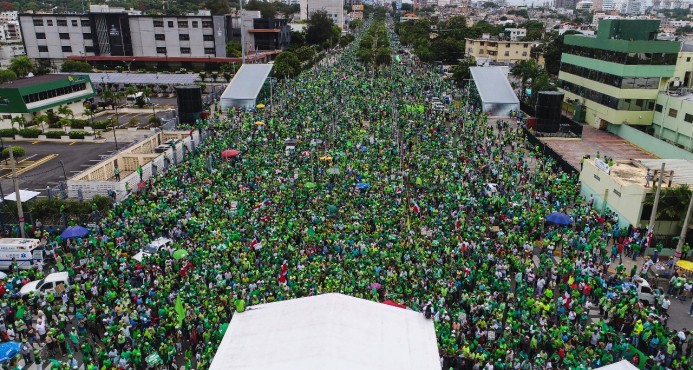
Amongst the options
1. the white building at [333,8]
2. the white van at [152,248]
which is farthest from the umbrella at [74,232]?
the white building at [333,8]

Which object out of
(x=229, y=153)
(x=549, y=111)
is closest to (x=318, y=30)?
(x=549, y=111)

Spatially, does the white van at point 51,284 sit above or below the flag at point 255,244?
below

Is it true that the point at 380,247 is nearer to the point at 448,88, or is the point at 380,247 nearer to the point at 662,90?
the point at 662,90

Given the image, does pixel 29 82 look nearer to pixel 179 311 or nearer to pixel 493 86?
pixel 179 311

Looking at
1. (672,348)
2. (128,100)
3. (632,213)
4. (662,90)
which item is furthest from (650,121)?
(128,100)

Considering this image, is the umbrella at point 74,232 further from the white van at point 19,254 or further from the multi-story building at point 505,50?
the multi-story building at point 505,50

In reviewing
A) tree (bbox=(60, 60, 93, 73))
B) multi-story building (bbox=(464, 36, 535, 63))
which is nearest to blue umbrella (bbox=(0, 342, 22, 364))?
tree (bbox=(60, 60, 93, 73))
